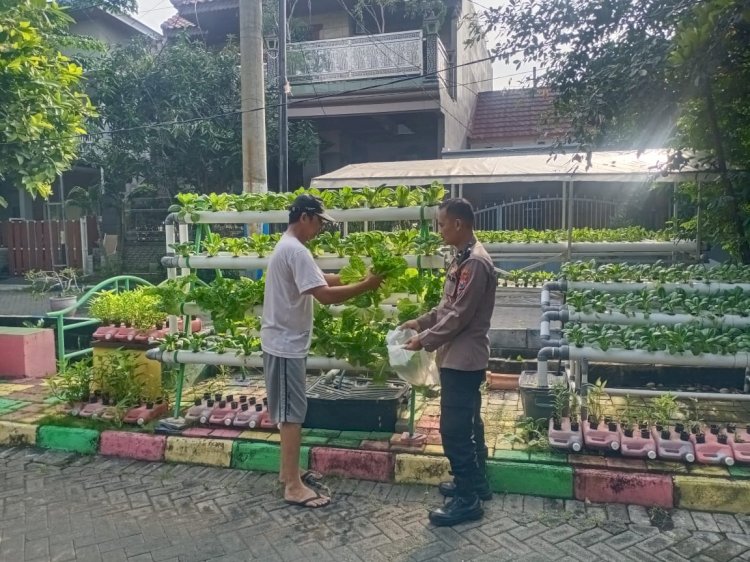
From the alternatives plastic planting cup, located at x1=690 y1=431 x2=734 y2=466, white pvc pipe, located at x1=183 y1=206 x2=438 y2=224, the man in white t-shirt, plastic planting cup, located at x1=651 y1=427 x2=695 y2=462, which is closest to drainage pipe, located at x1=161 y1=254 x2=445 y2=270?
white pvc pipe, located at x1=183 y1=206 x2=438 y2=224

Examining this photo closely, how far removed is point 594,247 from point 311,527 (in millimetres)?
6983

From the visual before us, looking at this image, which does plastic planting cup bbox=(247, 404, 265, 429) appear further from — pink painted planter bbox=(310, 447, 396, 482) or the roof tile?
the roof tile

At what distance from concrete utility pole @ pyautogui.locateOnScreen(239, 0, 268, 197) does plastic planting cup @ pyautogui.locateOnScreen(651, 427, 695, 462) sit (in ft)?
20.5

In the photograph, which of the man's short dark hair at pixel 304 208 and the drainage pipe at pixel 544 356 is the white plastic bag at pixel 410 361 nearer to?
the drainage pipe at pixel 544 356

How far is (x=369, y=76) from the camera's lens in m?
14.7

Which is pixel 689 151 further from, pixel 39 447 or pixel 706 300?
pixel 39 447

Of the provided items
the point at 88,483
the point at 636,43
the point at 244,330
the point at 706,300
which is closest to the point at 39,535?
the point at 88,483

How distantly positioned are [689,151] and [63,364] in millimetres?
6773

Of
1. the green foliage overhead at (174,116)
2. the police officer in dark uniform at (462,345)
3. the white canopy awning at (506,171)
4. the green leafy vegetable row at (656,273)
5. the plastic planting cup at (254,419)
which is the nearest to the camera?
the police officer in dark uniform at (462,345)

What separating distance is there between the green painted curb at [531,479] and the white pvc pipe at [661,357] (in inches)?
31.2

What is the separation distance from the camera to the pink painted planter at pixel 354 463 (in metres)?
4.24

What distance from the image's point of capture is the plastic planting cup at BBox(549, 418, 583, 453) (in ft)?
13.4

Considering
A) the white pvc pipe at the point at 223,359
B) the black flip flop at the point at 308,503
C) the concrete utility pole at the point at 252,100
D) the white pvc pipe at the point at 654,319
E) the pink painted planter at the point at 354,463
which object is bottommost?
the black flip flop at the point at 308,503

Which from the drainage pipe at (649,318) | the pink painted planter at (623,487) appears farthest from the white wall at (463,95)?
the pink painted planter at (623,487)
